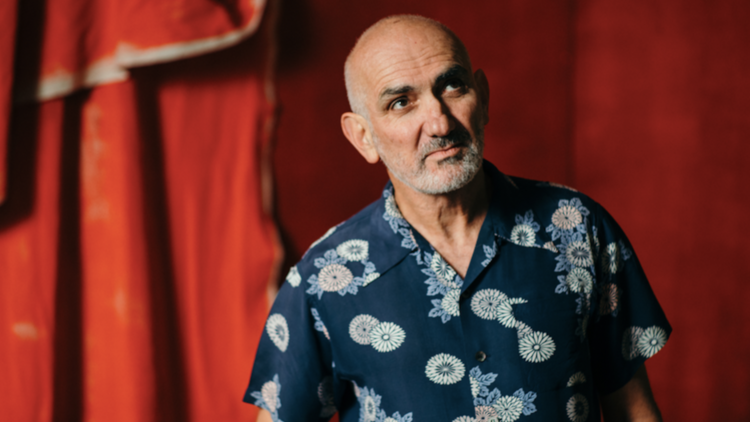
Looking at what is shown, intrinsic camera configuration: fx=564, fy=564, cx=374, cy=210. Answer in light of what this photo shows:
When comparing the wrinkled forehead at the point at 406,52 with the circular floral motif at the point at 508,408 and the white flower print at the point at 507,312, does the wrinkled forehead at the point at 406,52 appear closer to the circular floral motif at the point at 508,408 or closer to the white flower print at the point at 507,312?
the white flower print at the point at 507,312

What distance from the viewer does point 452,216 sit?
3.33 feet

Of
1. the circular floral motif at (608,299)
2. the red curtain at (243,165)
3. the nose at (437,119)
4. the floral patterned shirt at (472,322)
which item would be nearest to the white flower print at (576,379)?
the floral patterned shirt at (472,322)

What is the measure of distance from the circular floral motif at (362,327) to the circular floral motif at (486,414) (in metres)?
0.21

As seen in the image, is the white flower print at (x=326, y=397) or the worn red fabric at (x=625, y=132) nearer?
the white flower print at (x=326, y=397)

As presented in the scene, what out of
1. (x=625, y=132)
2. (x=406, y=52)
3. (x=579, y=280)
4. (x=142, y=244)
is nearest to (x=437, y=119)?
(x=406, y=52)

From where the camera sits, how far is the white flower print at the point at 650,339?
0.96 meters

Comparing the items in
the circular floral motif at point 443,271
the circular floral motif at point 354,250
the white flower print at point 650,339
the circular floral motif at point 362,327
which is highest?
the circular floral motif at point 354,250

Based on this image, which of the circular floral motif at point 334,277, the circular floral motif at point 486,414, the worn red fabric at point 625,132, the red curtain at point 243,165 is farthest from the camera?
the worn red fabric at point 625,132

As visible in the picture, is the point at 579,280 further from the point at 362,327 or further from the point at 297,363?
the point at 297,363

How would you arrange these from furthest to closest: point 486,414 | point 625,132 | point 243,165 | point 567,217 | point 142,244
→ point 625,132 → point 243,165 → point 142,244 → point 567,217 → point 486,414

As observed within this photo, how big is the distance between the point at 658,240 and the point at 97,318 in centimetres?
157

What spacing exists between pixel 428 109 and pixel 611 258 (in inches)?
16.0

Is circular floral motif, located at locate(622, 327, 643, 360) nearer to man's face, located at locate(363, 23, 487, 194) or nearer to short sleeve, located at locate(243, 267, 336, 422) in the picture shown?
man's face, located at locate(363, 23, 487, 194)

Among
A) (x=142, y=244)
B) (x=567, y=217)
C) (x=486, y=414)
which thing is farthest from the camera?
(x=142, y=244)
